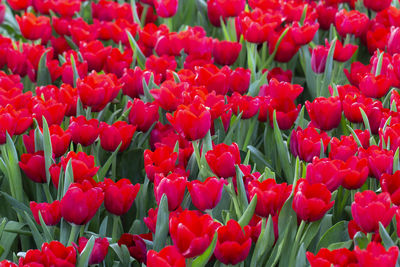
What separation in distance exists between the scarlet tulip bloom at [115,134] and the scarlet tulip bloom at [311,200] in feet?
1.48

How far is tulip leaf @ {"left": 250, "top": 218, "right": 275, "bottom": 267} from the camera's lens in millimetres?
1037

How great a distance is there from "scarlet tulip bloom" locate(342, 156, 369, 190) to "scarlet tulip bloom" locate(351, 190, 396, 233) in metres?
0.10

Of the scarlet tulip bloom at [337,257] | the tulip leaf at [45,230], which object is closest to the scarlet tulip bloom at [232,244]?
the scarlet tulip bloom at [337,257]

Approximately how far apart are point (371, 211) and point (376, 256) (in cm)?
11

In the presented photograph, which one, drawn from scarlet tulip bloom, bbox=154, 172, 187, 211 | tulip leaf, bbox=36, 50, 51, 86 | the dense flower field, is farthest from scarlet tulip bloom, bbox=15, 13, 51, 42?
scarlet tulip bloom, bbox=154, 172, 187, 211

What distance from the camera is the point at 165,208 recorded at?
1052mm

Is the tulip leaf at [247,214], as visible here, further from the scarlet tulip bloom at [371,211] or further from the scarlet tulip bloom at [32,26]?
the scarlet tulip bloom at [32,26]

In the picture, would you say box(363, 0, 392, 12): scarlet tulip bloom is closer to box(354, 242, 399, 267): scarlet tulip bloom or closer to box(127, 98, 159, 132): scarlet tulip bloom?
box(127, 98, 159, 132): scarlet tulip bloom

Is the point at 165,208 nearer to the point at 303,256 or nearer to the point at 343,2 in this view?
the point at 303,256

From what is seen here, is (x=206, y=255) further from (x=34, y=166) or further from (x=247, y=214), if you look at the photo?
(x=34, y=166)

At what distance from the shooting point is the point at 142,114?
1.42 m

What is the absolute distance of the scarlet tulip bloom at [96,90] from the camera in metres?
1.46

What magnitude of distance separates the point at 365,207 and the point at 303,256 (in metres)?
0.13

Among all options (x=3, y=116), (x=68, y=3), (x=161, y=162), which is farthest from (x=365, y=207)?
(x=68, y=3)
